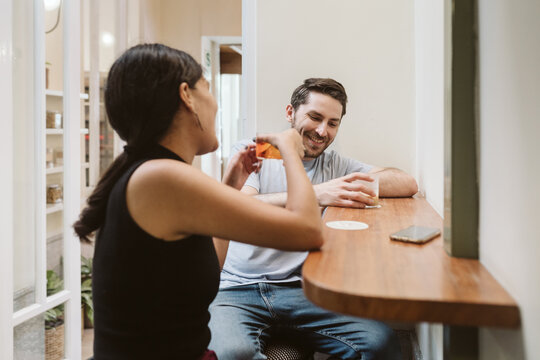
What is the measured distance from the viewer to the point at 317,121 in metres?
1.91

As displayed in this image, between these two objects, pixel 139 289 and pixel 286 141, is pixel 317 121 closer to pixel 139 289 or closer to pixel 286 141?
pixel 286 141

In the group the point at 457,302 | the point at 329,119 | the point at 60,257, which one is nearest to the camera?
the point at 457,302

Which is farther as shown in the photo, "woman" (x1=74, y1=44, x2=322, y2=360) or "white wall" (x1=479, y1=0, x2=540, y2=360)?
"woman" (x1=74, y1=44, x2=322, y2=360)

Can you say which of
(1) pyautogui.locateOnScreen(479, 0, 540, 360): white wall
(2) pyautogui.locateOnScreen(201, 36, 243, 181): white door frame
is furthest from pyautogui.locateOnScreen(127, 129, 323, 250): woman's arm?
(2) pyautogui.locateOnScreen(201, 36, 243, 181): white door frame

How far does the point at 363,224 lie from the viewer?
124 cm

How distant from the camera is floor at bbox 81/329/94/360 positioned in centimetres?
266

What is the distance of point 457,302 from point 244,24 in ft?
6.78

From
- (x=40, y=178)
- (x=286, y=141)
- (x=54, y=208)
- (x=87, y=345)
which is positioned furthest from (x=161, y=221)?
(x=87, y=345)

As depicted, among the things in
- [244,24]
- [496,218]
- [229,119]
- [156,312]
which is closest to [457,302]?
[496,218]

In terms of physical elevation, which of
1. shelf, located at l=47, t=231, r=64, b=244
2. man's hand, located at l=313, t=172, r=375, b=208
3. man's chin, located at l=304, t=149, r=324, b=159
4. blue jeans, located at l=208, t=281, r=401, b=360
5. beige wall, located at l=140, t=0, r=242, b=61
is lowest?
blue jeans, located at l=208, t=281, r=401, b=360

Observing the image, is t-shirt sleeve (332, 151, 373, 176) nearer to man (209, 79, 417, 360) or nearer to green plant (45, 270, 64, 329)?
man (209, 79, 417, 360)

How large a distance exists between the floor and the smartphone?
2.11 m

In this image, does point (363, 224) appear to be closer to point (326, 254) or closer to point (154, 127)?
point (326, 254)

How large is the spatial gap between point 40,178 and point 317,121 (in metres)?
1.23
